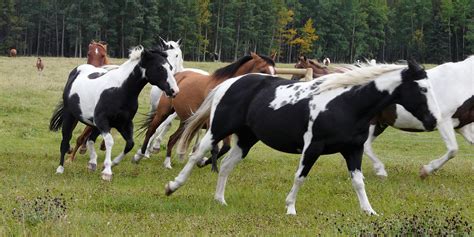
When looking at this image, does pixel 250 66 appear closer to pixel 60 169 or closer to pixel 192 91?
pixel 192 91

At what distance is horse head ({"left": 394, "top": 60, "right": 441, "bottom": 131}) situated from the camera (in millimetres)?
7344

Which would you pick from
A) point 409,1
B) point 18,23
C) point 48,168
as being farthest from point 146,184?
point 409,1

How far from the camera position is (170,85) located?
412 inches

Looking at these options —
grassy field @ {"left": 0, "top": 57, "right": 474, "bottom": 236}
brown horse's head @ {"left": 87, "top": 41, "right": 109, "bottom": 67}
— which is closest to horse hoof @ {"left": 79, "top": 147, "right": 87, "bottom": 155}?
grassy field @ {"left": 0, "top": 57, "right": 474, "bottom": 236}

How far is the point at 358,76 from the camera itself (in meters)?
7.66

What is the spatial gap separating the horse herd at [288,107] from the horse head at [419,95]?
12 mm

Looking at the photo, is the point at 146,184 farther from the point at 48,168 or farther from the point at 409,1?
the point at 409,1

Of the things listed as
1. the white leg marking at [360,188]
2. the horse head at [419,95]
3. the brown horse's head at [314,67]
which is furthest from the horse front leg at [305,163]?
the brown horse's head at [314,67]

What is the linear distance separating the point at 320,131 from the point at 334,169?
Answer: 5.22m

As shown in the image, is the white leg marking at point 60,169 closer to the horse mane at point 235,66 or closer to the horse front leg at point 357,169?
the horse mane at point 235,66

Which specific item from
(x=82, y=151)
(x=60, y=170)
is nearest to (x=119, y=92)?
(x=60, y=170)

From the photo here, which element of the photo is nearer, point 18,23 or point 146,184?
point 146,184

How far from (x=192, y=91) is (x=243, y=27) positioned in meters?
81.9

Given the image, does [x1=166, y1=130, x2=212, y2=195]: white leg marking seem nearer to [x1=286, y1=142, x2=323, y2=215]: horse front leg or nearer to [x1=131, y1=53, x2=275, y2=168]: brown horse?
[x1=286, y1=142, x2=323, y2=215]: horse front leg
